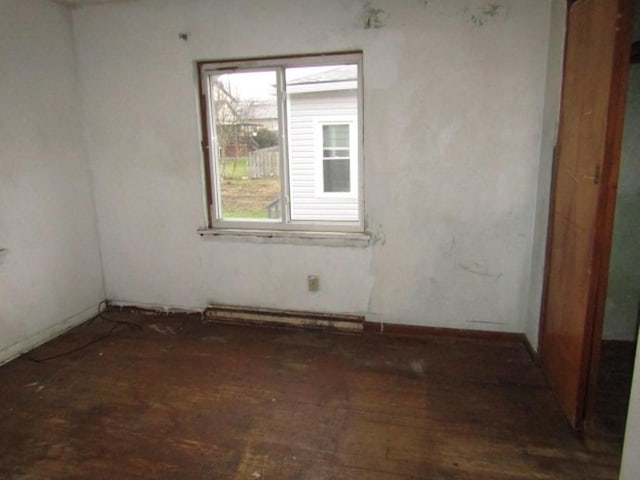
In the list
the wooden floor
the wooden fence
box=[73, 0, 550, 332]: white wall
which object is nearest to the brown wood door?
the wooden floor

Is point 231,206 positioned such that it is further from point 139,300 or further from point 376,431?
point 376,431

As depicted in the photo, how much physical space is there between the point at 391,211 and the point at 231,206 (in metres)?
1.32

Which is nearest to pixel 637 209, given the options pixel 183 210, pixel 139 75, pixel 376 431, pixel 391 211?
pixel 391 211

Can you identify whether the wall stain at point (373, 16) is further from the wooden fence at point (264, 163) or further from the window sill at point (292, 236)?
the window sill at point (292, 236)

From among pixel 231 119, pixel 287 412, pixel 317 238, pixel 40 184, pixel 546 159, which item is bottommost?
pixel 287 412

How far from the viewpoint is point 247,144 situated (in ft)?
10.7

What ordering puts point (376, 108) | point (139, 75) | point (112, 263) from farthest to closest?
point (112, 263)
point (139, 75)
point (376, 108)

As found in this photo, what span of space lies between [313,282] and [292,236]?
394 millimetres

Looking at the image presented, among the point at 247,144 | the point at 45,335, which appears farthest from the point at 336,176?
the point at 45,335

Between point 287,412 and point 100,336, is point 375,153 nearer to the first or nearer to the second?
point 287,412

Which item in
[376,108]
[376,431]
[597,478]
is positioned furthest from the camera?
[376,108]

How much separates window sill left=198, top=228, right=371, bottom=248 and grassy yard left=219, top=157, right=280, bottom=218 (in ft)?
0.54

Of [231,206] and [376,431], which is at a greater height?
[231,206]

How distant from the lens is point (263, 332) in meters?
3.27
